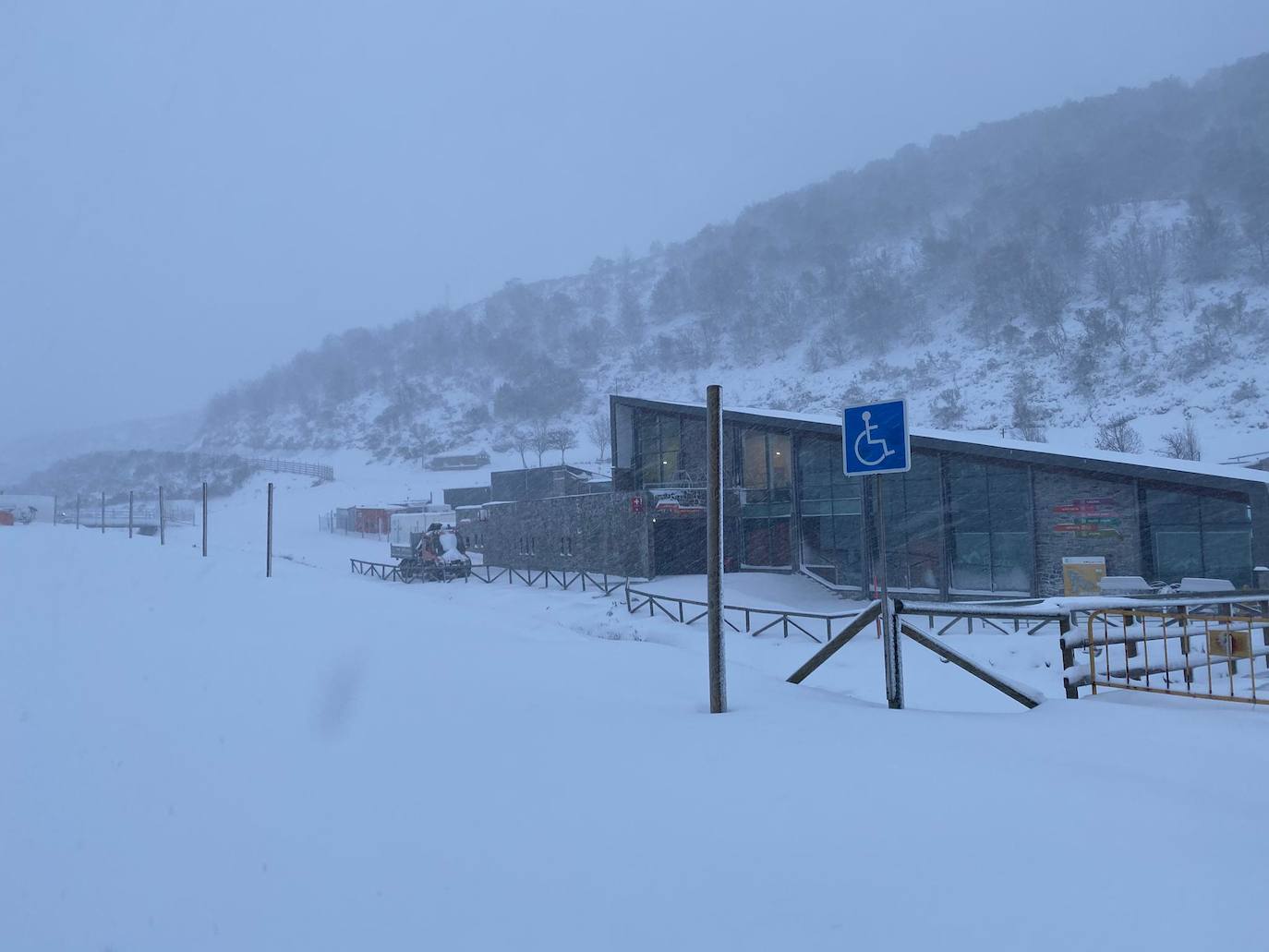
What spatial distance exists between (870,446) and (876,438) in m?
0.10

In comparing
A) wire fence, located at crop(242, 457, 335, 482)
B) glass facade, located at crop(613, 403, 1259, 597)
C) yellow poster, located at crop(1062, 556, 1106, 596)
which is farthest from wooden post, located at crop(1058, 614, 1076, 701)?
wire fence, located at crop(242, 457, 335, 482)

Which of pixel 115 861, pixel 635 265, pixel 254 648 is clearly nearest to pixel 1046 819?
pixel 115 861

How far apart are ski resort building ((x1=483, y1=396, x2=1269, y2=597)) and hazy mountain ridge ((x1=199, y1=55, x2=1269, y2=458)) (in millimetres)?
27550

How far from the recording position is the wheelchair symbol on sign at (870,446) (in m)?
7.16

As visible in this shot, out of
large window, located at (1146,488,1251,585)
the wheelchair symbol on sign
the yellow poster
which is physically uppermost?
the wheelchair symbol on sign

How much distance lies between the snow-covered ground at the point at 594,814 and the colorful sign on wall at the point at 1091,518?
14954 mm

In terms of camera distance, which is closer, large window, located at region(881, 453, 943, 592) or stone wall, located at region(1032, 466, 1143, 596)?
stone wall, located at region(1032, 466, 1143, 596)

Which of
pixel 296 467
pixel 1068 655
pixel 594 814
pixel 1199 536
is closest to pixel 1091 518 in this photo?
pixel 1199 536

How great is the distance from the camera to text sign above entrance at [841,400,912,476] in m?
7.01

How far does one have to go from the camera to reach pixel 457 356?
140 m

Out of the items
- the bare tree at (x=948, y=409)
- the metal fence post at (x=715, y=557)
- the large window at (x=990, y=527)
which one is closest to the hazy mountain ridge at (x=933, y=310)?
the bare tree at (x=948, y=409)

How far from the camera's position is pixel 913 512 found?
83.7 ft

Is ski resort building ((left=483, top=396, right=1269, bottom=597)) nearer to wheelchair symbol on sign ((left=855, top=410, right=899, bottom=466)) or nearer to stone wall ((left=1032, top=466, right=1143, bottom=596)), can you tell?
stone wall ((left=1032, top=466, right=1143, bottom=596))

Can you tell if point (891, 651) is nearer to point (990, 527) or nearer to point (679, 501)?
point (990, 527)
